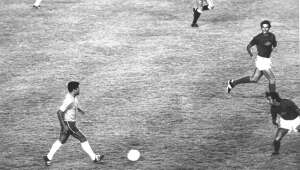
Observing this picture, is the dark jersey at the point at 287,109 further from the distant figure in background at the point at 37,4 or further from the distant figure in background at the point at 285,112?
the distant figure in background at the point at 37,4

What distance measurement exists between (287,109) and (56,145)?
596cm

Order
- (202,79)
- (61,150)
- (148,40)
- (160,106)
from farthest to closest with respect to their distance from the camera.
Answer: (148,40)
(202,79)
(160,106)
(61,150)

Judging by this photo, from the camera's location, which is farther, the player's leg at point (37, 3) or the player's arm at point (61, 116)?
the player's leg at point (37, 3)

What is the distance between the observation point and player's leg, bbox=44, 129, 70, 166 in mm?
14720

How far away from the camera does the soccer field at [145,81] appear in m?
15.9

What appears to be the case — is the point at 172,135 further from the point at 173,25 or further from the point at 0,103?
the point at 173,25

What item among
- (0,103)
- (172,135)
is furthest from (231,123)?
(0,103)

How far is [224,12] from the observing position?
31016 mm

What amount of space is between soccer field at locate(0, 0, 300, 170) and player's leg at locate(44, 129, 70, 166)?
25 cm

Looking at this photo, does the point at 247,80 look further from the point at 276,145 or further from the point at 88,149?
the point at 88,149

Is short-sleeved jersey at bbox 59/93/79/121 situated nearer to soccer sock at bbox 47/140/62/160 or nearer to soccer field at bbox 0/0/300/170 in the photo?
soccer sock at bbox 47/140/62/160

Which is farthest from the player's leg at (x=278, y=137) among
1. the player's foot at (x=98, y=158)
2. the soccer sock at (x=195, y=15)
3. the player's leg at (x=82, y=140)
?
the soccer sock at (x=195, y=15)

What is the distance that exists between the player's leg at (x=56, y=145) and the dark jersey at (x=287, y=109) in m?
5.37

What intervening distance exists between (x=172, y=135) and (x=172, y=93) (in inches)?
144
